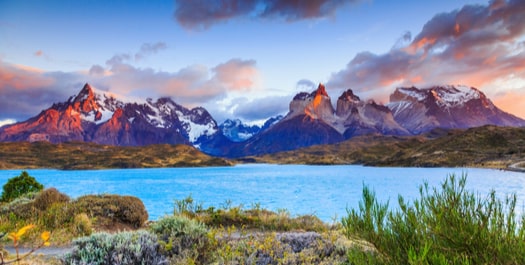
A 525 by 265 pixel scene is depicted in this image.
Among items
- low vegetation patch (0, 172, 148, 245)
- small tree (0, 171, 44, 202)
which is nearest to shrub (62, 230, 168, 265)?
low vegetation patch (0, 172, 148, 245)

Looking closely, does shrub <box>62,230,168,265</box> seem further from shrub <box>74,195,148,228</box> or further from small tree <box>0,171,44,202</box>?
small tree <box>0,171,44,202</box>

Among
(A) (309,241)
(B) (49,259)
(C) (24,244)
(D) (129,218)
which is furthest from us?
(D) (129,218)

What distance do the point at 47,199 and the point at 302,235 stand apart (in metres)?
11.2

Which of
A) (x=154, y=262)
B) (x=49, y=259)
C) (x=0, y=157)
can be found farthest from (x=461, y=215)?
(x=0, y=157)

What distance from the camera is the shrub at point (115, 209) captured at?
566 inches

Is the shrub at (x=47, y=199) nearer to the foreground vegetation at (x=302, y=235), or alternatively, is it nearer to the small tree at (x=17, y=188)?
the foreground vegetation at (x=302, y=235)

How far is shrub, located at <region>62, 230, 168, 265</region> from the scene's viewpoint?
22.7 ft

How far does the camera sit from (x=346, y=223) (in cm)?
552

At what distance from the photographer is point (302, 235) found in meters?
9.55

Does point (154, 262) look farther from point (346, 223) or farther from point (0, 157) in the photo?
point (0, 157)

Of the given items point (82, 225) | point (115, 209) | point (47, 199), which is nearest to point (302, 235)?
point (82, 225)

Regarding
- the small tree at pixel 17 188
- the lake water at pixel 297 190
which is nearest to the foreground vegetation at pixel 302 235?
the lake water at pixel 297 190

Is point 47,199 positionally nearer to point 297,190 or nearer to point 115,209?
point 115,209

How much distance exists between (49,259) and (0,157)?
23812cm
